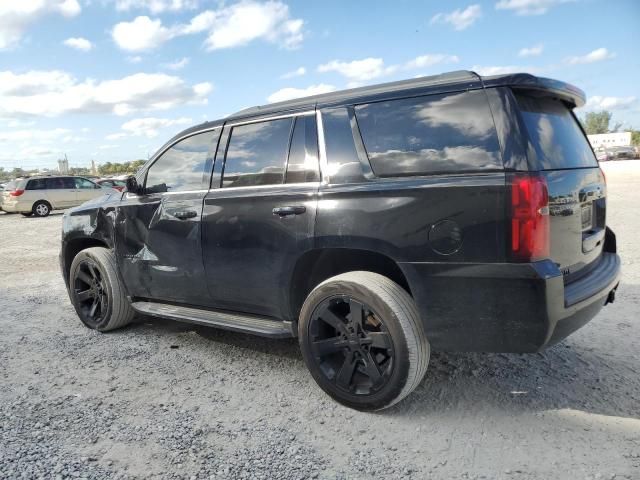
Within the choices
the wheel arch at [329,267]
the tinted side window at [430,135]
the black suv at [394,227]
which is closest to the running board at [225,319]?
the black suv at [394,227]

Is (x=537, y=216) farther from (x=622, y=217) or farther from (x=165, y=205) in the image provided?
(x=622, y=217)

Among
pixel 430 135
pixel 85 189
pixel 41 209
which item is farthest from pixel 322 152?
pixel 85 189

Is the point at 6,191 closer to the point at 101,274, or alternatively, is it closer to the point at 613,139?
the point at 101,274

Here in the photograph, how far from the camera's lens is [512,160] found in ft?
8.11

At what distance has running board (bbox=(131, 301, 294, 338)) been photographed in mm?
3305

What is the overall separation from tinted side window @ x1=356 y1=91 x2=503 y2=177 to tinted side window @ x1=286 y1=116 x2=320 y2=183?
35cm

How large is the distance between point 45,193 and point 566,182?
20.3 meters

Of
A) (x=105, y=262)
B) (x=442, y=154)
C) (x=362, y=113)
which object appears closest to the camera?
(x=442, y=154)

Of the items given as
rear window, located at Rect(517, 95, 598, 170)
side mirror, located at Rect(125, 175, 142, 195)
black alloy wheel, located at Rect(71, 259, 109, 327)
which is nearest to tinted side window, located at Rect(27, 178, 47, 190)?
black alloy wheel, located at Rect(71, 259, 109, 327)

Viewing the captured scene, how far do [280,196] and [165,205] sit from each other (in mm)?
1204

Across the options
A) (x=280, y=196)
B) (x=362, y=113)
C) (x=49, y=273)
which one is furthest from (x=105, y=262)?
(x=49, y=273)

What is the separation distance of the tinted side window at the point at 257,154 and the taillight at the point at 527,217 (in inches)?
59.8

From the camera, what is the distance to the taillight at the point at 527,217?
241cm

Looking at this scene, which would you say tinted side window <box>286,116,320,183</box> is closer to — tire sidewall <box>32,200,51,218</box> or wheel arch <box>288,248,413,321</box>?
wheel arch <box>288,248,413,321</box>
